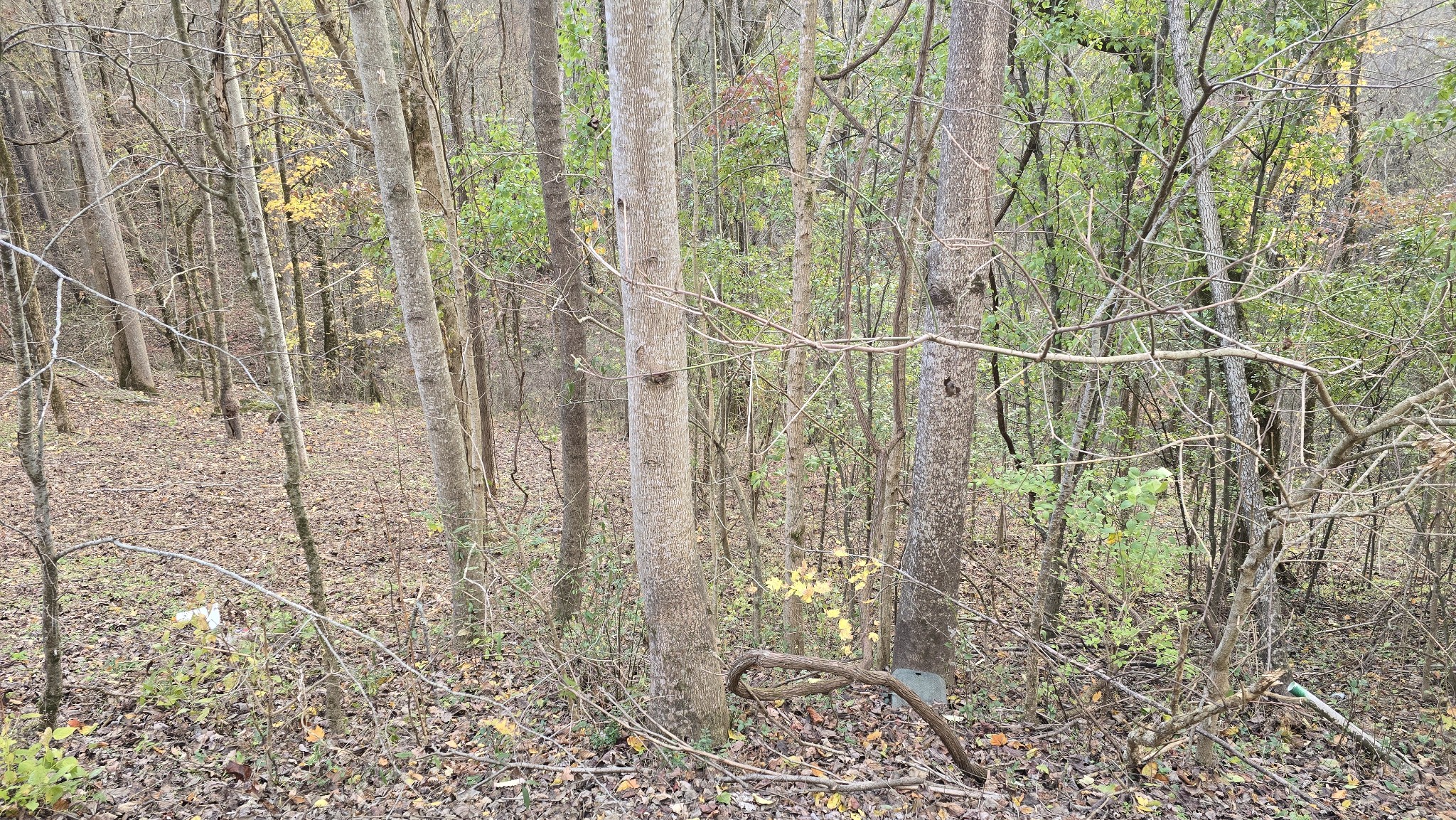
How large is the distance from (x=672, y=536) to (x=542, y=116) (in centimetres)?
361

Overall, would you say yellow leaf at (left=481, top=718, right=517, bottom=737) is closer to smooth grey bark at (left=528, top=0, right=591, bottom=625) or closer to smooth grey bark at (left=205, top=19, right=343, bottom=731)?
smooth grey bark at (left=205, top=19, right=343, bottom=731)

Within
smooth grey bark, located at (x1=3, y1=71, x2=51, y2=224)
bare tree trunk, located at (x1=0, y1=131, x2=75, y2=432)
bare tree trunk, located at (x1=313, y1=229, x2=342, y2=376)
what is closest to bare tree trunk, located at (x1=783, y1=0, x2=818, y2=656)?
bare tree trunk, located at (x1=0, y1=131, x2=75, y2=432)

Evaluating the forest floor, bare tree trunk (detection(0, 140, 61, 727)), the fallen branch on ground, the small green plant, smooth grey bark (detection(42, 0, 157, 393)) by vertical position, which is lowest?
the fallen branch on ground

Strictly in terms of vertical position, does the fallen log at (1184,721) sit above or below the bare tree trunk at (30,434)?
below

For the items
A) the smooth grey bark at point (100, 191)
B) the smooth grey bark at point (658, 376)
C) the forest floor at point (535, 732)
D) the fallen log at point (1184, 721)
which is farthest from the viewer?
the smooth grey bark at point (100, 191)

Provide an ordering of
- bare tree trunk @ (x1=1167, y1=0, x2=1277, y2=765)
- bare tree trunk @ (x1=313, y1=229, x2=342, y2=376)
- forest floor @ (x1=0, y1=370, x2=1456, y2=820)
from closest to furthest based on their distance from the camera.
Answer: forest floor @ (x1=0, y1=370, x2=1456, y2=820)
bare tree trunk @ (x1=1167, y1=0, x2=1277, y2=765)
bare tree trunk @ (x1=313, y1=229, x2=342, y2=376)

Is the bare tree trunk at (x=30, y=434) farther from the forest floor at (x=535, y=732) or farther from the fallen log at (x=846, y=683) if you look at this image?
the fallen log at (x=846, y=683)

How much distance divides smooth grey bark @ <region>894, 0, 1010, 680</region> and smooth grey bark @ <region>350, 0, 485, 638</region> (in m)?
2.89

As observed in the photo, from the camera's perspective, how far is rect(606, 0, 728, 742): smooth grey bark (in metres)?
3.22

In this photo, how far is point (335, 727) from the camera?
14.7 ft

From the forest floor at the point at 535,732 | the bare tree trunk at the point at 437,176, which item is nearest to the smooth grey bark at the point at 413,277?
the forest floor at the point at 535,732

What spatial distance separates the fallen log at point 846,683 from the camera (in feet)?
12.6

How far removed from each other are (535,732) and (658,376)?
2.04 m

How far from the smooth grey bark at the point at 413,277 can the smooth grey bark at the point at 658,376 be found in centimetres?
163
